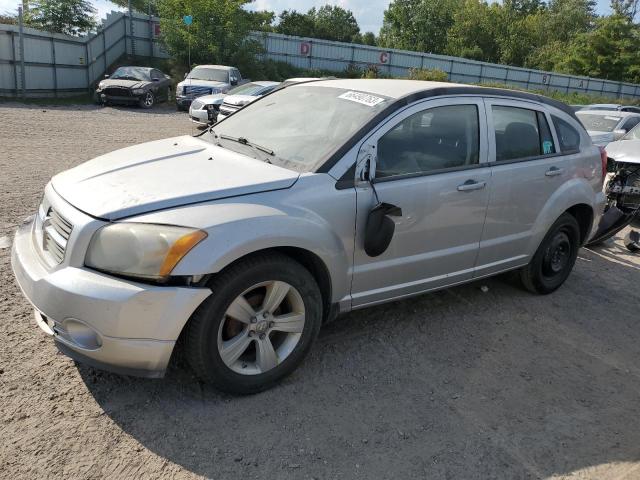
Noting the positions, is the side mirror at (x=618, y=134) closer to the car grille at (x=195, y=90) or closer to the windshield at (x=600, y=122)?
the windshield at (x=600, y=122)

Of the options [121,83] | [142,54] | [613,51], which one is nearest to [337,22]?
[613,51]

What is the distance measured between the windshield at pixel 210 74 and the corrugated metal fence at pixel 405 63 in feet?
34.7

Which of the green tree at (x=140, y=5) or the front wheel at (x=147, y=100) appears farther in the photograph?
the green tree at (x=140, y=5)

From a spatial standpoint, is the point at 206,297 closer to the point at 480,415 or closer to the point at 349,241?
the point at 349,241

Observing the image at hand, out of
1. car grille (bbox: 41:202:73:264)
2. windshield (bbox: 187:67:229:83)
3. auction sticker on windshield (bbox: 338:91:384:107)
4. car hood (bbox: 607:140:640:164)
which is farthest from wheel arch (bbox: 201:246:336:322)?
windshield (bbox: 187:67:229:83)

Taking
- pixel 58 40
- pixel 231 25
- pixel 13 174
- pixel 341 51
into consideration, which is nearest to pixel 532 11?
pixel 341 51

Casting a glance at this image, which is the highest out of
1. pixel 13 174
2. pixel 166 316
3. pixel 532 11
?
pixel 532 11

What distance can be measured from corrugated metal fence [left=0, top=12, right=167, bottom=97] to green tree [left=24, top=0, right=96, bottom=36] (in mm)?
1052

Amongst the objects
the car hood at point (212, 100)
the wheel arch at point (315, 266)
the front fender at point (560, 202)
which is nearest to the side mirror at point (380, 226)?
the wheel arch at point (315, 266)

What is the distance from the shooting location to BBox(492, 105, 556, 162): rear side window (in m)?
4.26

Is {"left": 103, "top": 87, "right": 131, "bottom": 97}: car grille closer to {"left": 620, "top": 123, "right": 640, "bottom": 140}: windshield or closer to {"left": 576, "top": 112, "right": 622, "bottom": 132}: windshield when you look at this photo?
{"left": 576, "top": 112, "right": 622, "bottom": 132}: windshield

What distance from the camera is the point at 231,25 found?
26328 mm

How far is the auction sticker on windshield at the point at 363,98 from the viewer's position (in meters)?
3.67

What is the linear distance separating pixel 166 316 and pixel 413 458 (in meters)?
1.42
